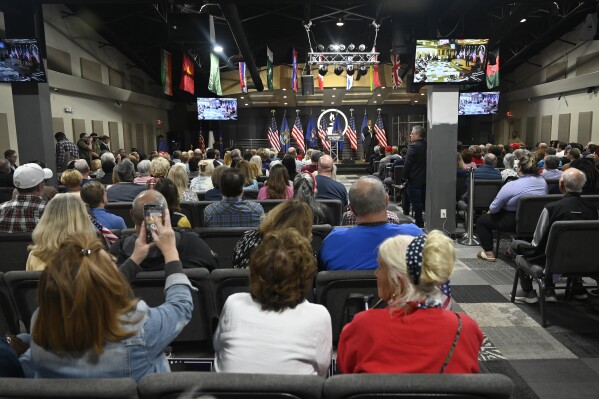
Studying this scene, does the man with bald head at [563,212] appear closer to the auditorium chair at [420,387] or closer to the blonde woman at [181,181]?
the auditorium chair at [420,387]

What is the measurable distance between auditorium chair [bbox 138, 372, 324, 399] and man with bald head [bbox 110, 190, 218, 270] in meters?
1.31

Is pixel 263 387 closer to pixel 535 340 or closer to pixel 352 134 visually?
pixel 535 340

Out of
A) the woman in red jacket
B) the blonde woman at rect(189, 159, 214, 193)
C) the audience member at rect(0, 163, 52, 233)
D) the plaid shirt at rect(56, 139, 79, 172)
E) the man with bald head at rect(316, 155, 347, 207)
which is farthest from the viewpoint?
the plaid shirt at rect(56, 139, 79, 172)

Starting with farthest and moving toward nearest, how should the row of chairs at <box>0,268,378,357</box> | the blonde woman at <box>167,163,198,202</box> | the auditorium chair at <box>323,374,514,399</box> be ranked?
the blonde woman at <box>167,163,198,202</box>
the row of chairs at <box>0,268,378,357</box>
the auditorium chair at <box>323,374,514,399</box>

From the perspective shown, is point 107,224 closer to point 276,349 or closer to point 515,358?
point 276,349

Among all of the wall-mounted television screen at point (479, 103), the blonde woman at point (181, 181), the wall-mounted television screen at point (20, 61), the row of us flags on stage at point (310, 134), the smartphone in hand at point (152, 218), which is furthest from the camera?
the row of us flags on stage at point (310, 134)

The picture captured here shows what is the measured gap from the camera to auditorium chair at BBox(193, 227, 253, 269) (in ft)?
11.8

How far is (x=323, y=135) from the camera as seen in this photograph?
76.0 ft

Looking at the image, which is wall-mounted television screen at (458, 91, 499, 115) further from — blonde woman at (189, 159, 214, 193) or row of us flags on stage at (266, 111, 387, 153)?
blonde woman at (189, 159, 214, 193)

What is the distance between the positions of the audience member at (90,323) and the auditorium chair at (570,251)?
3.16m

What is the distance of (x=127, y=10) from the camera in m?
14.0

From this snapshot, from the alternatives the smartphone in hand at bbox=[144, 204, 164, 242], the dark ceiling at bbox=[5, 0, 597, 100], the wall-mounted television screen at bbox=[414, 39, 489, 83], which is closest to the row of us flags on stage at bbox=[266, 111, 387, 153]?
the dark ceiling at bbox=[5, 0, 597, 100]

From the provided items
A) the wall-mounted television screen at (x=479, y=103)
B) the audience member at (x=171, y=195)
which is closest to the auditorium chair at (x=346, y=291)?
the audience member at (x=171, y=195)

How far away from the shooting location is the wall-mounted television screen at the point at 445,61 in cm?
684
